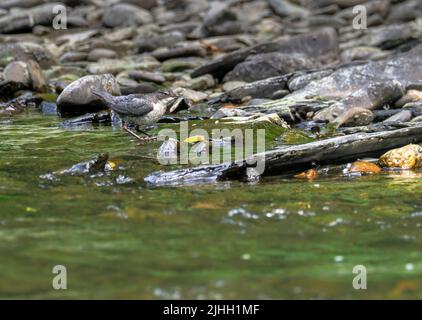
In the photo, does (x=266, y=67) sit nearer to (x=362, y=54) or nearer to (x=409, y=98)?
(x=362, y=54)

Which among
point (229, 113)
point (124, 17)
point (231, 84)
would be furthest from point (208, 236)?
point (124, 17)

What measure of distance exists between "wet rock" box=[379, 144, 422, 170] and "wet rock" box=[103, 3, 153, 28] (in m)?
14.9

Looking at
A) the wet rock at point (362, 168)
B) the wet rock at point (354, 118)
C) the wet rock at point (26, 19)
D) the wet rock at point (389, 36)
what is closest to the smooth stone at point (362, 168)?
the wet rock at point (362, 168)

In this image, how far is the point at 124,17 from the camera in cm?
2175

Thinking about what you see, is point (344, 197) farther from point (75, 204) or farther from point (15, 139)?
point (15, 139)

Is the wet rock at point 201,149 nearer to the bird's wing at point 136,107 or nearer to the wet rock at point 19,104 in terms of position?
the bird's wing at point 136,107

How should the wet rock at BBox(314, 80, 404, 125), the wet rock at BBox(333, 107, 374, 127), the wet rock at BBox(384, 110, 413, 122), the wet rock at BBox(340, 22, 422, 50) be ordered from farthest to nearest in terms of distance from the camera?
the wet rock at BBox(340, 22, 422, 50)
the wet rock at BBox(314, 80, 404, 125)
the wet rock at BBox(333, 107, 374, 127)
the wet rock at BBox(384, 110, 413, 122)

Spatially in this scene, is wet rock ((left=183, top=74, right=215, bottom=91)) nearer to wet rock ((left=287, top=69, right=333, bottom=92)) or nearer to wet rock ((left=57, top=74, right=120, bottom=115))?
wet rock ((left=287, top=69, right=333, bottom=92))

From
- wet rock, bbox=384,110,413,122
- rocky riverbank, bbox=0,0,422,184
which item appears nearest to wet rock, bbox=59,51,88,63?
rocky riverbank, bbox=0,0,422,184

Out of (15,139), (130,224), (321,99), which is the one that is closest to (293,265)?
(130,224)

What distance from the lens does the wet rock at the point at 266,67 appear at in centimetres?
1436

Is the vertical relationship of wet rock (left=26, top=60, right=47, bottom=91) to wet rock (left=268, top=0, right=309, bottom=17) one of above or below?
Result: below

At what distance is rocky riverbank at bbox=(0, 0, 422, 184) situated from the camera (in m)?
9.12
